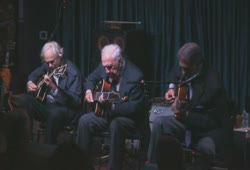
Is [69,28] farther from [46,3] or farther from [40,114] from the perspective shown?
[40,114]

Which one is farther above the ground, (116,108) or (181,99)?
(181,99)

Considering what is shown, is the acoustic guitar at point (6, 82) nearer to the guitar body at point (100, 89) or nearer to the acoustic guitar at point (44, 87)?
the acoustic guitar at point (44, 87)

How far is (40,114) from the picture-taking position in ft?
16.5

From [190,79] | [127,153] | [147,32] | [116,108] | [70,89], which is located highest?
[147,32]

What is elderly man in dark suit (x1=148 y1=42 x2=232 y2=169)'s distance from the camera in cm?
395

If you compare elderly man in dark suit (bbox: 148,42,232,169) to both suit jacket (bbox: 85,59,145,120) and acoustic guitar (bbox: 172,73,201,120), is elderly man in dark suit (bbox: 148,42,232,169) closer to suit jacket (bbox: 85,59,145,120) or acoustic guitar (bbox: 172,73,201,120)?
acoustic guitar (bbox: 172,73,201,120)

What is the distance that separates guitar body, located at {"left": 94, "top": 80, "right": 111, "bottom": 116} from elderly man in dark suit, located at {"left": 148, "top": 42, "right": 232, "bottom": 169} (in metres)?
0.57

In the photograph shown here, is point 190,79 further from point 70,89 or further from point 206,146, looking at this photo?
point 70,89

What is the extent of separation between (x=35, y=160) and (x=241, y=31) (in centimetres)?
407

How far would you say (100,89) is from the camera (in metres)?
4.64

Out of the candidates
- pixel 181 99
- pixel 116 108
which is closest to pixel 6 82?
pixel 116 108

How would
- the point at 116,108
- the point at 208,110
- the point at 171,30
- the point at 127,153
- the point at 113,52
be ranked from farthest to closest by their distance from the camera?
the point at 171,30 → the point at 127,153 → the point at 113,52 → the point at 116,108 → the point at 208,110

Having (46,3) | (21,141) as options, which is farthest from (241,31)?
(21,141)

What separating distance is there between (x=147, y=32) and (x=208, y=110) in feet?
7.86
